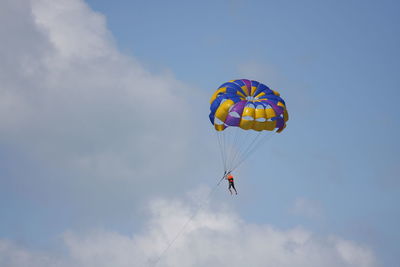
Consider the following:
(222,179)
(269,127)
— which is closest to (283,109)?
(269,127)

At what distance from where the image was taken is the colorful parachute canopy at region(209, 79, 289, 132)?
4184cm

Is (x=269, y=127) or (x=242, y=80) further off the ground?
(x=242, y=80)

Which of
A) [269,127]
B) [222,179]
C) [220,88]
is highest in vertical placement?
[220,88]

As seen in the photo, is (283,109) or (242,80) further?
(242,80)

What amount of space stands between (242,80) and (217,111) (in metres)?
4.49

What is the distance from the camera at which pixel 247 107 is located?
138 ft

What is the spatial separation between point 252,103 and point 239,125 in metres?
2.10

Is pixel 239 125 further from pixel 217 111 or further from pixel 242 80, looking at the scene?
pixel 242 80

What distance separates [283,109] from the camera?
4256cm

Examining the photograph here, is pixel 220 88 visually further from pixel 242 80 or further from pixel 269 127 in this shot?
pixel 269 127

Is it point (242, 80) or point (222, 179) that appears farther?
point (242, 80)

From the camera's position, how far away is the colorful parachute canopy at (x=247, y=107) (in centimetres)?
4184

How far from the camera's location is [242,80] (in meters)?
45.3

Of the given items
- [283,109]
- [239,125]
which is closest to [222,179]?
[239,125]
